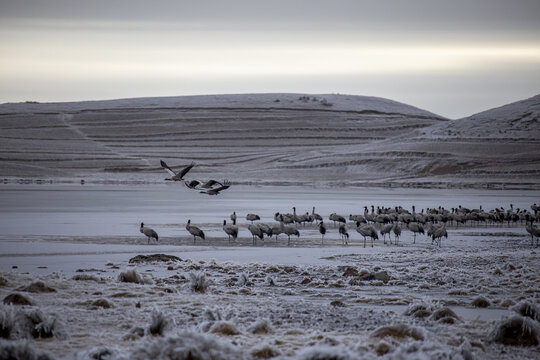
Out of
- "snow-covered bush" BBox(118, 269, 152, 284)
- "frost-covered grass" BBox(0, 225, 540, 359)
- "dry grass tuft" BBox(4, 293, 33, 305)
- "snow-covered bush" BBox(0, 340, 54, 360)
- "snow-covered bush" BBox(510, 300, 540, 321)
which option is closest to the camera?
"snow-covered bush" BBox(0, 340, 54, 360)

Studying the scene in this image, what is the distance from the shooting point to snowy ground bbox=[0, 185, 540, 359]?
10.1 metres

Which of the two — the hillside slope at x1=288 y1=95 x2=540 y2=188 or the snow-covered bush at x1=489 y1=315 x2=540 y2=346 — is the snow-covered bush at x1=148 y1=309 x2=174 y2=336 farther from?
the hillside slope at x1=288 y1=95 x2=540 y2=188

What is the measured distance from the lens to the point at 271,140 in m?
142

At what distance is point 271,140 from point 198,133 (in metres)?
14.3

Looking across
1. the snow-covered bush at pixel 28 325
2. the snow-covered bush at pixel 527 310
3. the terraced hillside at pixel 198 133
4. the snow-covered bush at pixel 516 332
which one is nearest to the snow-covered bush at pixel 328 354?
the snow-covered bush at pixel 516 332

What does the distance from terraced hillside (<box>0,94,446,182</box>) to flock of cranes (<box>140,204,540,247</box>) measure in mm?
58798

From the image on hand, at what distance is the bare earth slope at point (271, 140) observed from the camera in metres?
97.8

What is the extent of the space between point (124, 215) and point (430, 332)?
93.5 ft

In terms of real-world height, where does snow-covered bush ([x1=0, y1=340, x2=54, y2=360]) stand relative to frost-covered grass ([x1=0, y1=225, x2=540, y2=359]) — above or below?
above

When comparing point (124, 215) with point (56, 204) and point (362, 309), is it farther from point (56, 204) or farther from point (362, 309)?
point (362, 309)

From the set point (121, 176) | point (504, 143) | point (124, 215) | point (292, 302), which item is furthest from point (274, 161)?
point (292, 302)

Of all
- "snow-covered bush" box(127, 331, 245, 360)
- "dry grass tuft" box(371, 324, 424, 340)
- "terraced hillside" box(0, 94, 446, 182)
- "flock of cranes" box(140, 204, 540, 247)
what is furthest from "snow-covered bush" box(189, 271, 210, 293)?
"terraced hillside" box(0, 94, 446, 182)

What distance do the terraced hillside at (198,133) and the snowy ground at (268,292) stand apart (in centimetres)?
6785

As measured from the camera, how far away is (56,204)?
46156mm
